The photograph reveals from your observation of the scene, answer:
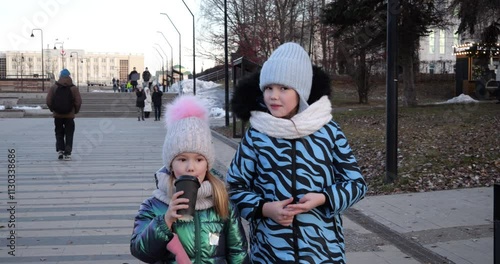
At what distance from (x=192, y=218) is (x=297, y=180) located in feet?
1.65

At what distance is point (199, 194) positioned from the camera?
2736mm

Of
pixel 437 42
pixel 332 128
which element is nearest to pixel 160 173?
pixel 332 128

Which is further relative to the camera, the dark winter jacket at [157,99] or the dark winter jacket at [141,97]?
the dark winter jacket at [141,97]

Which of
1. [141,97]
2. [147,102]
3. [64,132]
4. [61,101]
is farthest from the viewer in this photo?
[147,102]

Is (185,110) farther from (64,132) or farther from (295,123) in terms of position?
(64,132)

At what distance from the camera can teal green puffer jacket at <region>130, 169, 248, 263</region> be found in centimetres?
263

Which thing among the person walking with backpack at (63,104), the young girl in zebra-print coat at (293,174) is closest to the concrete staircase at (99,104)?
the person walking with backpack at (63,104)

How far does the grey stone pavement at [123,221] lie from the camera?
19.7ft

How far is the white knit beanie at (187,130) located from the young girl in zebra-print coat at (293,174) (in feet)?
0.64

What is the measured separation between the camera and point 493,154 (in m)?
10.9

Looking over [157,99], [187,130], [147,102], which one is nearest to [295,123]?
[187,130]

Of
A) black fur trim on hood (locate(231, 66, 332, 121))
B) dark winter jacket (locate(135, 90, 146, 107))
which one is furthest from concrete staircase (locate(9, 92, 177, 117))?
black fur trim on hood (locate(231, 66, 332, 121))

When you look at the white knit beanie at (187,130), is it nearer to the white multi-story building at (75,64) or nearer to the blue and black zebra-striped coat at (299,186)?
the blue and black zebra-striped coat at (299,186)

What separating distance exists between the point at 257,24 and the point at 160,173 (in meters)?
35.7
